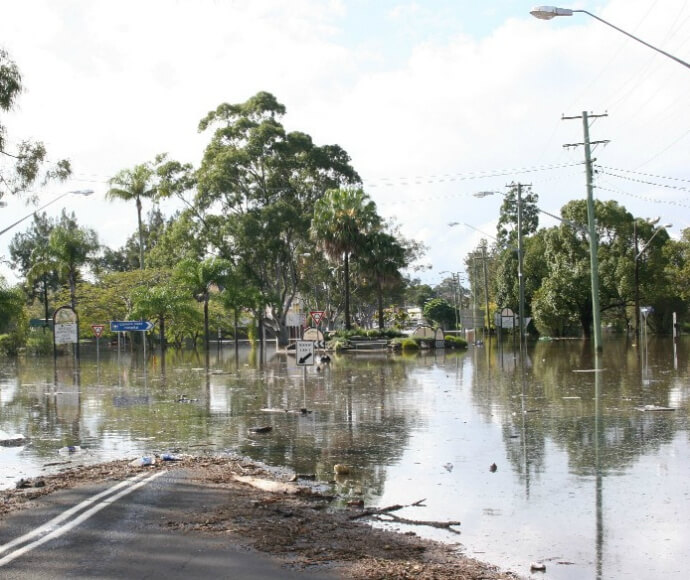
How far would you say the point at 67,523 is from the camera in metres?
8.16

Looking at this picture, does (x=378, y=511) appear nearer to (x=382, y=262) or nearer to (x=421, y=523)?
(x=421, y=523)

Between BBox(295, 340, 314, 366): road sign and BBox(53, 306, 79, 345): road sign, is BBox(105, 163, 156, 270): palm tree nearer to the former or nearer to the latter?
BBox(53, 306, 79, 345): road sign

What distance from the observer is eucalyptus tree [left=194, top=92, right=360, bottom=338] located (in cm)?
6419

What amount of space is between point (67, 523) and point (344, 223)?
166ft

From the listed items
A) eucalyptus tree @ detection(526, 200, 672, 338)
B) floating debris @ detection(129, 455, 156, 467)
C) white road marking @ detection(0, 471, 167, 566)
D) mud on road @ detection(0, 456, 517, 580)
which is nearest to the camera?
mud on road @ detection(0, 456, 517, 580)

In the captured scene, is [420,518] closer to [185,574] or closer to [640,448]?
[185,574]

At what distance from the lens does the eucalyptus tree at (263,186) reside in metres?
64.2

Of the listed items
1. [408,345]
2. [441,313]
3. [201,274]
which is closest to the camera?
[408,345]

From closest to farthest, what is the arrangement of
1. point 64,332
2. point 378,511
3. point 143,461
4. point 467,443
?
1. point 378,511
2. point 143,461
3. point 467,443
4. point 64,332

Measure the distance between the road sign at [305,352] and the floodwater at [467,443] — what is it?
103cm

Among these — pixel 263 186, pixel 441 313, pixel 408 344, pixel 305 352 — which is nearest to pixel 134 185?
pixel 263 186

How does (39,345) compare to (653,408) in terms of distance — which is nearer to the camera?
(653,408)

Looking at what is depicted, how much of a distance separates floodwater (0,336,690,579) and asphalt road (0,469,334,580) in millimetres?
1892

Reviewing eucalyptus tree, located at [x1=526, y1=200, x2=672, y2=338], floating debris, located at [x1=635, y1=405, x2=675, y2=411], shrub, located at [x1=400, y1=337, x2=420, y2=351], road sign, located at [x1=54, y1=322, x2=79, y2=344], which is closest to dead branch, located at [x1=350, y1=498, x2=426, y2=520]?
floating debris, located at [x1=635, y1=405, x2=675, y2=411]
